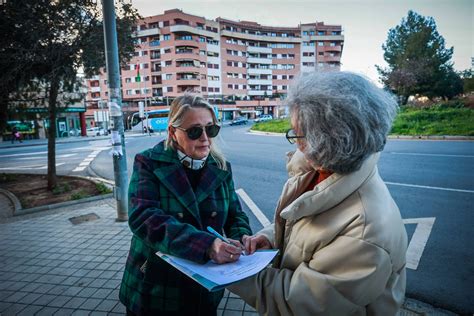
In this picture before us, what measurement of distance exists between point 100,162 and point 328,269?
1413 centimetres

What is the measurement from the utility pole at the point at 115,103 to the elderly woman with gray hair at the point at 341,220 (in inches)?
182

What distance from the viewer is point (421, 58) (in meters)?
39.9

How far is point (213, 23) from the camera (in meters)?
68.5

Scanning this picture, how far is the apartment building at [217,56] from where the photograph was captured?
6253 centimetres

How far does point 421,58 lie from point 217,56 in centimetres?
4257

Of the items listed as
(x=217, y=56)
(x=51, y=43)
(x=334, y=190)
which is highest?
(x=217, y=56)

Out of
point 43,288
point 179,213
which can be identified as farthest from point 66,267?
point 179,213

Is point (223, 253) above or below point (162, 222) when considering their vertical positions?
below

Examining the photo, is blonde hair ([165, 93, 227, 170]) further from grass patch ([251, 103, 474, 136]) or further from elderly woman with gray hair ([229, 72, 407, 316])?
grass patch ([251, 103, 474, 136])

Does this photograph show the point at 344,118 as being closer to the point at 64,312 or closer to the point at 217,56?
the point at 64,312

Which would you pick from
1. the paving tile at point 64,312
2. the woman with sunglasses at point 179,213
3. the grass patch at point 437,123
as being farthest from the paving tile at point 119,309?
the grass patch at point 437,123

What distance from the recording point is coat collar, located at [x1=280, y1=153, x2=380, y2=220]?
121 cm

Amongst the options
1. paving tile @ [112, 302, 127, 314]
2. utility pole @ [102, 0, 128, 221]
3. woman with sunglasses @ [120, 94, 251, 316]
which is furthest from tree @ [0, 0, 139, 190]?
woman with sunglasses @ [120, 94, 251, 316]

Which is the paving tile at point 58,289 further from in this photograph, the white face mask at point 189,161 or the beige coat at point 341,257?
the beige coat at point 341,257
